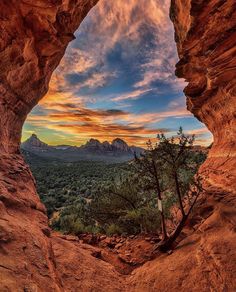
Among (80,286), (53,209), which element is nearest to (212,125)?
(80,286)

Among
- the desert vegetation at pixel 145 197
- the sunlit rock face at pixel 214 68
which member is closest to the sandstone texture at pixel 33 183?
the sunlit rock face at pixel 214 68

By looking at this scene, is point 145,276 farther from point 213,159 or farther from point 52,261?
point 213,159

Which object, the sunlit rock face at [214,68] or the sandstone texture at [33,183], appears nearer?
the sandstone texture at [33,183]

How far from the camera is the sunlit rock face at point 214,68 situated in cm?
1440

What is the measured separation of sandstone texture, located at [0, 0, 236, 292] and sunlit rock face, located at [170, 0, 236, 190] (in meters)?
0.06

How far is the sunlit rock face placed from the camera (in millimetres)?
14398

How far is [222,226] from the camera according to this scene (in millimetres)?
11531

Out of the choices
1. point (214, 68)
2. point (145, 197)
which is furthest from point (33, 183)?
point (145, 197)

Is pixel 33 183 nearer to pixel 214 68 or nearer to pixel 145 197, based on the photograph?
pixel 214 68

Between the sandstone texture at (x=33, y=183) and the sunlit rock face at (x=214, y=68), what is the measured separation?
0.19 feet

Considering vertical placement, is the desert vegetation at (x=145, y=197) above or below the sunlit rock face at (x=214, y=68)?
below

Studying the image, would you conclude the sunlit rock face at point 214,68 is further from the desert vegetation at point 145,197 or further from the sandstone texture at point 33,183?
the desert vegetation at point 145,197

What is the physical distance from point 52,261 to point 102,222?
16.6 m

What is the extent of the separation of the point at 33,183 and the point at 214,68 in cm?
1229
